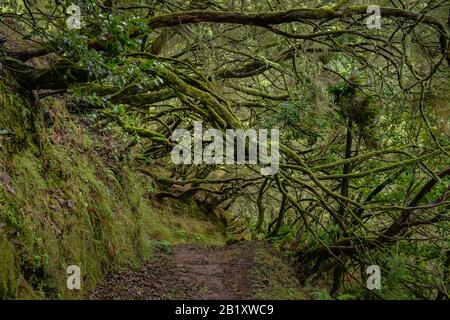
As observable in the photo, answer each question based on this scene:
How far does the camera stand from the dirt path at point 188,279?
5991mm

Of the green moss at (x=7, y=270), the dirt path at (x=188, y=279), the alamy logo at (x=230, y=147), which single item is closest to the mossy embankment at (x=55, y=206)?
the green moss at (x=7, y=270)

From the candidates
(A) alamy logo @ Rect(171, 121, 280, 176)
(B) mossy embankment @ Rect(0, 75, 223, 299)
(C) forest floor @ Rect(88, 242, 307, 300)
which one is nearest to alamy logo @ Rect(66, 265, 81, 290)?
A: (B) mossy embankment @ Rect(0, 75, 223, 299)

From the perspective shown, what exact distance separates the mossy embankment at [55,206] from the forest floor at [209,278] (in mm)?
280

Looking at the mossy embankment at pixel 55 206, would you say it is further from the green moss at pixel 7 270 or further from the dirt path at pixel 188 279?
the dirt path at pixel 188 279

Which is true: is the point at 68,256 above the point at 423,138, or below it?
below

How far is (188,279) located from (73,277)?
2.36 m

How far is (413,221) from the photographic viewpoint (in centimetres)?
679

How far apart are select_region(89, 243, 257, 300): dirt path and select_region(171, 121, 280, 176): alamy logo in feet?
5.95

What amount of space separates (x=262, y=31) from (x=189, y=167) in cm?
680

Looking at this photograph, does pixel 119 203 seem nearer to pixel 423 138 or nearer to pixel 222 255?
pixel 222 255

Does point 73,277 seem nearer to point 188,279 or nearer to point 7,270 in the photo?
point 7,270

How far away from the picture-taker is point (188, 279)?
7.20 m

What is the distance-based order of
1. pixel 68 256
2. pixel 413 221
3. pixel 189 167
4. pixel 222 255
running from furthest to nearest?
pixel 189 167
pixel 222 255
pixel 413 221
pixel 68 256
